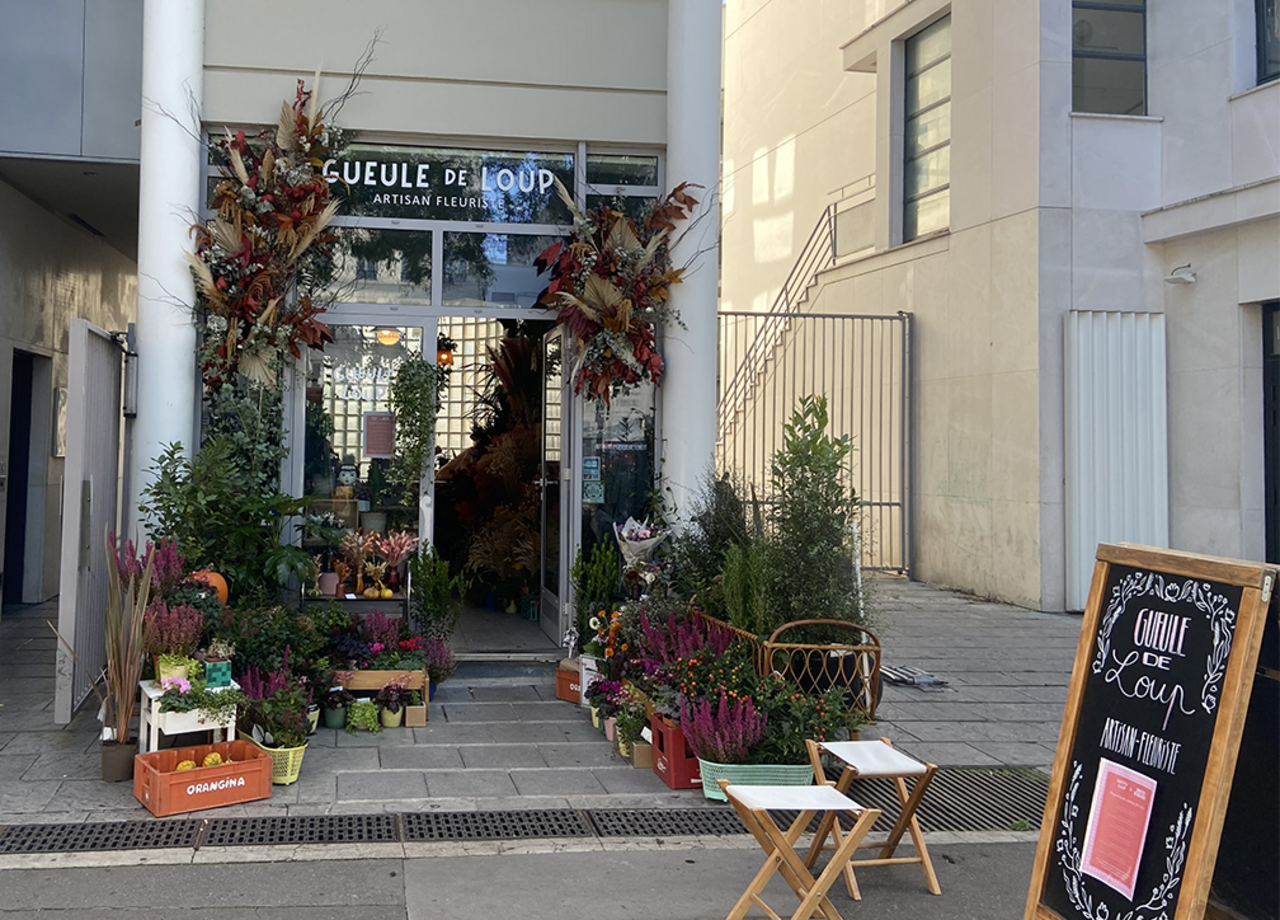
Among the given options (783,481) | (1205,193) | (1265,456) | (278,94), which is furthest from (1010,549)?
(278,94)

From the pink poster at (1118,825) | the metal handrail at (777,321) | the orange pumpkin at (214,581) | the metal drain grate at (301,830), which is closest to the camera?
the pink poster at (1118,825)

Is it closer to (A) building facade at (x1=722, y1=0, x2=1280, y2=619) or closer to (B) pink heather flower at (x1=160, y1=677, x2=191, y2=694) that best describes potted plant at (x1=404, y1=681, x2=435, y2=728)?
(B) pink heather flower at (x1=160, y1=677, x2=191, y2=694)

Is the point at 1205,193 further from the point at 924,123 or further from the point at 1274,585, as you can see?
the point at 1274,585

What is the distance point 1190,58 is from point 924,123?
3.26 metres

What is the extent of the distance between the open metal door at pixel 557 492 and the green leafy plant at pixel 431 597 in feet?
2.87

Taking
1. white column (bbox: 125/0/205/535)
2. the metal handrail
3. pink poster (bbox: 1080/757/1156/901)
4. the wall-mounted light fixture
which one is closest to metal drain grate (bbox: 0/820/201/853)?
white column (bbox: 125/0/205/535)

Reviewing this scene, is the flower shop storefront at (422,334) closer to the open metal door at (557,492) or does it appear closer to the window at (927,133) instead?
the open metal door at (557,492)

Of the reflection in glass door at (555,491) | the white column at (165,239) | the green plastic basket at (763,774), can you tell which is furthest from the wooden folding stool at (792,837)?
the white column at (165,239)

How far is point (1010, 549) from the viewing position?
458 inches

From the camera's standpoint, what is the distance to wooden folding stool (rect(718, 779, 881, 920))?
3662 millimetres

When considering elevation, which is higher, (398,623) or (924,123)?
(924,123)

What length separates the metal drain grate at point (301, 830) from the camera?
4.54 meters

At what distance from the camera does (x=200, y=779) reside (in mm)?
4840

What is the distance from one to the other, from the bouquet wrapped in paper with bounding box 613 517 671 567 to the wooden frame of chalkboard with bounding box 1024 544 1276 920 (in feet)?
13.0
